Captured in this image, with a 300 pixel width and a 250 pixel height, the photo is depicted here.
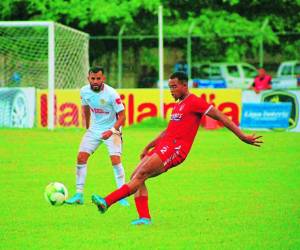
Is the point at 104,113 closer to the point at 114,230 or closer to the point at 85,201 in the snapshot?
the point at 85,201

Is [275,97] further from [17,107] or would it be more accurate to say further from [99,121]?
[99,121]

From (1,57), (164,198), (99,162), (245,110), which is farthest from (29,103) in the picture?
(164,198)

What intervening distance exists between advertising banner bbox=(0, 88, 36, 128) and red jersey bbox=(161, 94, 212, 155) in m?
19.0

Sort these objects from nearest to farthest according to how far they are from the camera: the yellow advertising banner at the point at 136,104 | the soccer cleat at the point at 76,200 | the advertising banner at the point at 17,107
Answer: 1. the soccer cleat at the point at 76,200
2. the advertising banner at the point at 17,107
3. the yellow advertising banner at the point at 136,104

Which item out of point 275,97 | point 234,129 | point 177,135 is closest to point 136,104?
point 275,97

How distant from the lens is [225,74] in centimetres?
4153

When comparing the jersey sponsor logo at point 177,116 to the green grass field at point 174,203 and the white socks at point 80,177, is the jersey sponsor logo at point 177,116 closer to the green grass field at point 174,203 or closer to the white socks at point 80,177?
the green grass field at point 174,203

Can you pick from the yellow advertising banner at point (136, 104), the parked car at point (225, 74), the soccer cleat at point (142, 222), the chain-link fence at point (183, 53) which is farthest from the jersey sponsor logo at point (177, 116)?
the parked car at point (225, 74)

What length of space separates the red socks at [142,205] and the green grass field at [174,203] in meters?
0.17

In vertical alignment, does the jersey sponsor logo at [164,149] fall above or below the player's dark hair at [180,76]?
below

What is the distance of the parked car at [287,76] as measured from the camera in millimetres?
39438

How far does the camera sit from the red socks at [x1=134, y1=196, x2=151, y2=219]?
36.2 ft

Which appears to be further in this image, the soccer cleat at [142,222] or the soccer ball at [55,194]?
the soccer ball at [55,194]

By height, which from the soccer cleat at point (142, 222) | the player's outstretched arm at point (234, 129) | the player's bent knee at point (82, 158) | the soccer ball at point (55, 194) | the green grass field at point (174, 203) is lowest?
the green grass field at point (174, 203)
